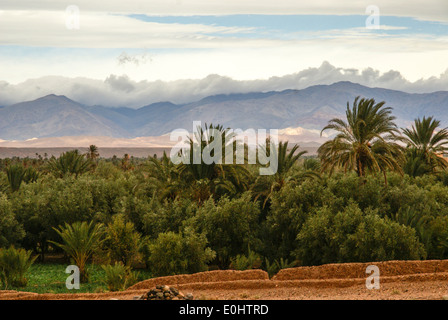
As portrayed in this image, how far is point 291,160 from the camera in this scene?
26141mm

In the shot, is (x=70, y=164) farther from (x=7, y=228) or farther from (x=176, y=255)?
(x=176, y=255)

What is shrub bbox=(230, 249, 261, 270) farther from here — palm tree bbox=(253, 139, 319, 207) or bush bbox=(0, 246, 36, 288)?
bush bbox=(0, 246, 36, 288)

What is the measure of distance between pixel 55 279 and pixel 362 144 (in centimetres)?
1464

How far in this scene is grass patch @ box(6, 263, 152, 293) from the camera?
2045cm

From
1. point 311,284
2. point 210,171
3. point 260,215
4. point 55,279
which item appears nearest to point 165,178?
point 210,171

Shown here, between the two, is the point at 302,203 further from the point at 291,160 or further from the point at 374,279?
the point at 374,279

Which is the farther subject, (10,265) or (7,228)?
(7,228)

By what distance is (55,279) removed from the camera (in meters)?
23.1

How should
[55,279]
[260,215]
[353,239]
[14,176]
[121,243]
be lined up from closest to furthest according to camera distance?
1. [353,239]
2. [121,243]
3. [55,279]
4. [260,215]
5. [14,176]

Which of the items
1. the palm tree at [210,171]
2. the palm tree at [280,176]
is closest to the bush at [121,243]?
the palm tree at [210,171]

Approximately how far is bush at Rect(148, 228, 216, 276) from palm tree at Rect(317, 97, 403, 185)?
7587 mm

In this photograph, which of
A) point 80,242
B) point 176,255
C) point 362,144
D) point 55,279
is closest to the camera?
point 176,255

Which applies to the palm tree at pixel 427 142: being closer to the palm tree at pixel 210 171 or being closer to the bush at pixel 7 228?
the palm tree at pixel 210 171
